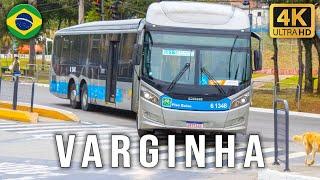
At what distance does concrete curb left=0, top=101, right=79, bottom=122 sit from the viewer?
22.3 m

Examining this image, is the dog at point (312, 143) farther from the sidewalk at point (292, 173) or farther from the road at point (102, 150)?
the road at point (102, 150)

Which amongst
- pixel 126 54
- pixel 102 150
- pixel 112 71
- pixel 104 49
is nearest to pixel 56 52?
pixel 104 49

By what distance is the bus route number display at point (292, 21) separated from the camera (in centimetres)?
1228

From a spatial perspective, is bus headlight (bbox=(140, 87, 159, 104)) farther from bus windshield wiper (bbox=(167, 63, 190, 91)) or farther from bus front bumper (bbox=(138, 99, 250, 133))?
bus windshield wiper (bbox=(167, 63, 190, 91))

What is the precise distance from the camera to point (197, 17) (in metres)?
17.0

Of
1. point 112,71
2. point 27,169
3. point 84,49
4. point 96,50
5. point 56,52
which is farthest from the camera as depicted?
point 56,52

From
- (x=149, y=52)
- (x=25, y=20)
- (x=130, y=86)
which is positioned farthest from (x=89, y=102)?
(x=149, y=52)

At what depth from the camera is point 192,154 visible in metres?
15.0

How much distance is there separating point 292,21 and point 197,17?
480cm

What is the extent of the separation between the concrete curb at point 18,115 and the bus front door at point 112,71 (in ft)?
10.3

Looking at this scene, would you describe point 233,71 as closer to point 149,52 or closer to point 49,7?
point 149,52

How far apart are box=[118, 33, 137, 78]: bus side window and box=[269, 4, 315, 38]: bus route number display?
9.99 meters

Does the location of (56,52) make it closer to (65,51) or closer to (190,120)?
(65,51)

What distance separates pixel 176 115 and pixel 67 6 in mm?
47758
